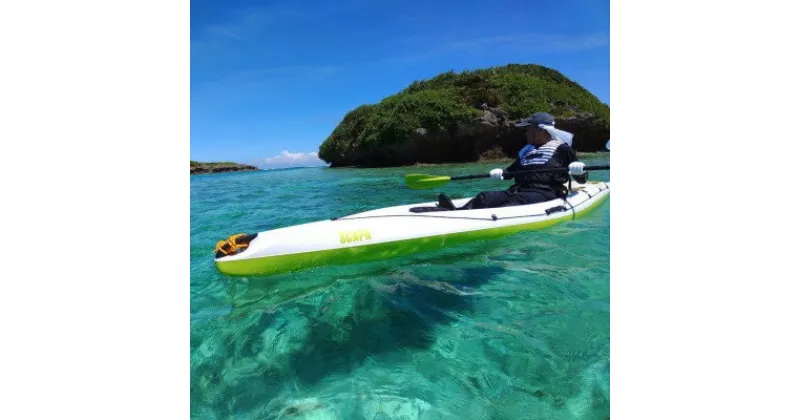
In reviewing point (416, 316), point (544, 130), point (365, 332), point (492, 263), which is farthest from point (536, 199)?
point (365, 332)

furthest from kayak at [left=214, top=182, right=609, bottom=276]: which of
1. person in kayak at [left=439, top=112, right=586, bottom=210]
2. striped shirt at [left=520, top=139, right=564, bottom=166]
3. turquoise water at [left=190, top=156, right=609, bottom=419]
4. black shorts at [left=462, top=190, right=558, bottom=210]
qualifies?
striped shirt at [left=520, top=139, right=564, bottom=166]

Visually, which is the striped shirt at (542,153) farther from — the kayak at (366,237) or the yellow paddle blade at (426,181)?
the yellow paddle blade at (426,181)

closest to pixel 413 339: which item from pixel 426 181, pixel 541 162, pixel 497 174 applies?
pixel 426 181

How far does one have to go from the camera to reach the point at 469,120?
2727 centimetres

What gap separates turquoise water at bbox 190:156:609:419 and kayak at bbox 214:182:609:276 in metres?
0.33

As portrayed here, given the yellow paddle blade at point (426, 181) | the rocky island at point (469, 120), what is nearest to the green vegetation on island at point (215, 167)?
the rocky island at point (469, 120)

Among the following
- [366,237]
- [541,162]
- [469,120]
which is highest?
[469,120]

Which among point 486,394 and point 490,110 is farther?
point 490,110

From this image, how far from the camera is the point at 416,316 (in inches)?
130

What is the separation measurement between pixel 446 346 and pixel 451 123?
25.7 metres

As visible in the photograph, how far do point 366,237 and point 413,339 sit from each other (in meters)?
1.13

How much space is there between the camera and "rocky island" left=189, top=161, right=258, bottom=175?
114ft

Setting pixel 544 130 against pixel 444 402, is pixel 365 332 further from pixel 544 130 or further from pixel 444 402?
pixel 544 130

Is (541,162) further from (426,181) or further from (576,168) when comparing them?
(426,181)
